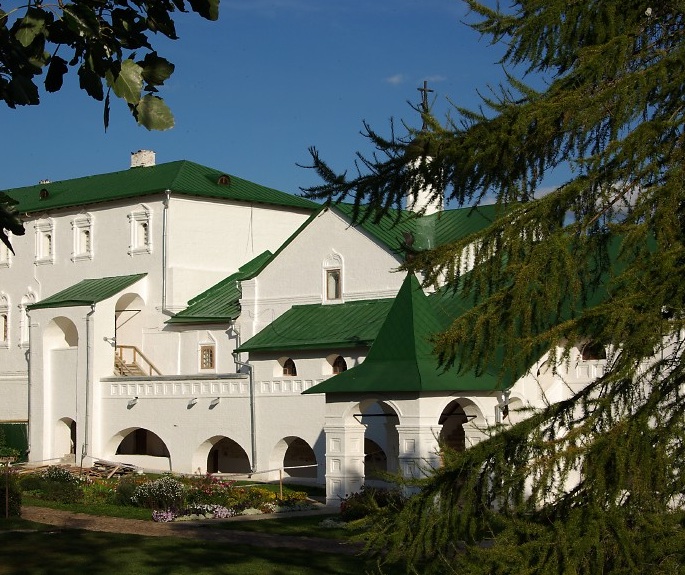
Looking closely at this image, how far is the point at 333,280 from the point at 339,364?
102 inches

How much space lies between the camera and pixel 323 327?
27.4m

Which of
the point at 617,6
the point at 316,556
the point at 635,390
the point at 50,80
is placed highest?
the point at 617,6

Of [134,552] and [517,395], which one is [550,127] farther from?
[517,395]

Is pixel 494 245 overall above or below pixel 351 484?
above

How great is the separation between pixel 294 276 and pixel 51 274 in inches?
429

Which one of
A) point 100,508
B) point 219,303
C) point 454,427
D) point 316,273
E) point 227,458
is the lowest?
point 100,508

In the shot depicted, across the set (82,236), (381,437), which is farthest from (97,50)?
(82,236)

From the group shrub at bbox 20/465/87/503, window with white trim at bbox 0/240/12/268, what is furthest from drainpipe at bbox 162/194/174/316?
shrub at bbox 20/465/87/503

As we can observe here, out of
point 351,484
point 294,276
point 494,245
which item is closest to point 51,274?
point 294,276

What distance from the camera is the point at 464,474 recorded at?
7.03 m

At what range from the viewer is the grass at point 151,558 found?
15.2 metres

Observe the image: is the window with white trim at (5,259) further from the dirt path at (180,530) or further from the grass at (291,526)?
the grass at (291,526)

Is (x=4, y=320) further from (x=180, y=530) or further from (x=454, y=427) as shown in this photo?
(x=180, y=530)

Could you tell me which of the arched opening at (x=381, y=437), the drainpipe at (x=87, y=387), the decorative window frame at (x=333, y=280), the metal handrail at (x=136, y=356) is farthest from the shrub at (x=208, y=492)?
the metal handrail at (x=136, y=356)
